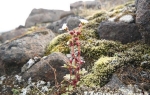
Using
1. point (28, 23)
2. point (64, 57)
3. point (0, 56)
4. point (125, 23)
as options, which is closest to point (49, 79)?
point (64, 57)

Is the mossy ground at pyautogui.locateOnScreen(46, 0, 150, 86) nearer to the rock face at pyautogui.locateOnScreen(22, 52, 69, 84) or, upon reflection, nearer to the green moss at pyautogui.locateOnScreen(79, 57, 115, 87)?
the green moss at pyautogui.locateOnScreen(79, 57, 115, 87)

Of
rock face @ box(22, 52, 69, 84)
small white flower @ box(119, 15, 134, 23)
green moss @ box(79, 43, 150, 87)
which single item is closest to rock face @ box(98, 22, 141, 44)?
small white flower @ box(119, 15, 134, 23)

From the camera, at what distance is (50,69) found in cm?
584

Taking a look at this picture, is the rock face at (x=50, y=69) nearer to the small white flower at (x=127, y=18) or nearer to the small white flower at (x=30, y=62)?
the small white flower at (x=30, y=62)

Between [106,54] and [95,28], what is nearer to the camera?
[106,54]

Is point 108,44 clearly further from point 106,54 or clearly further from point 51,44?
point 51,44

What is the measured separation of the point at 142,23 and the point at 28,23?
17.8 meters

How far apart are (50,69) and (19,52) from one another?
1.42 metres

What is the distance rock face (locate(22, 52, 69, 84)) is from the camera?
19.1 ft

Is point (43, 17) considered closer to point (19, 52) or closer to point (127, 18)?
point (19, 52)

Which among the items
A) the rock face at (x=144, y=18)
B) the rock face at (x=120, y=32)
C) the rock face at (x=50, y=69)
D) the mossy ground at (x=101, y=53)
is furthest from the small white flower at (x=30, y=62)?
the rock face at (x=144, y=18)

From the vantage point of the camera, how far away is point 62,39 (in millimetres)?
7387

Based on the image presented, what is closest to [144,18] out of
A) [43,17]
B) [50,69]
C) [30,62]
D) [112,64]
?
[112,64]

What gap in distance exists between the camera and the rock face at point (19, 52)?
6812mm
